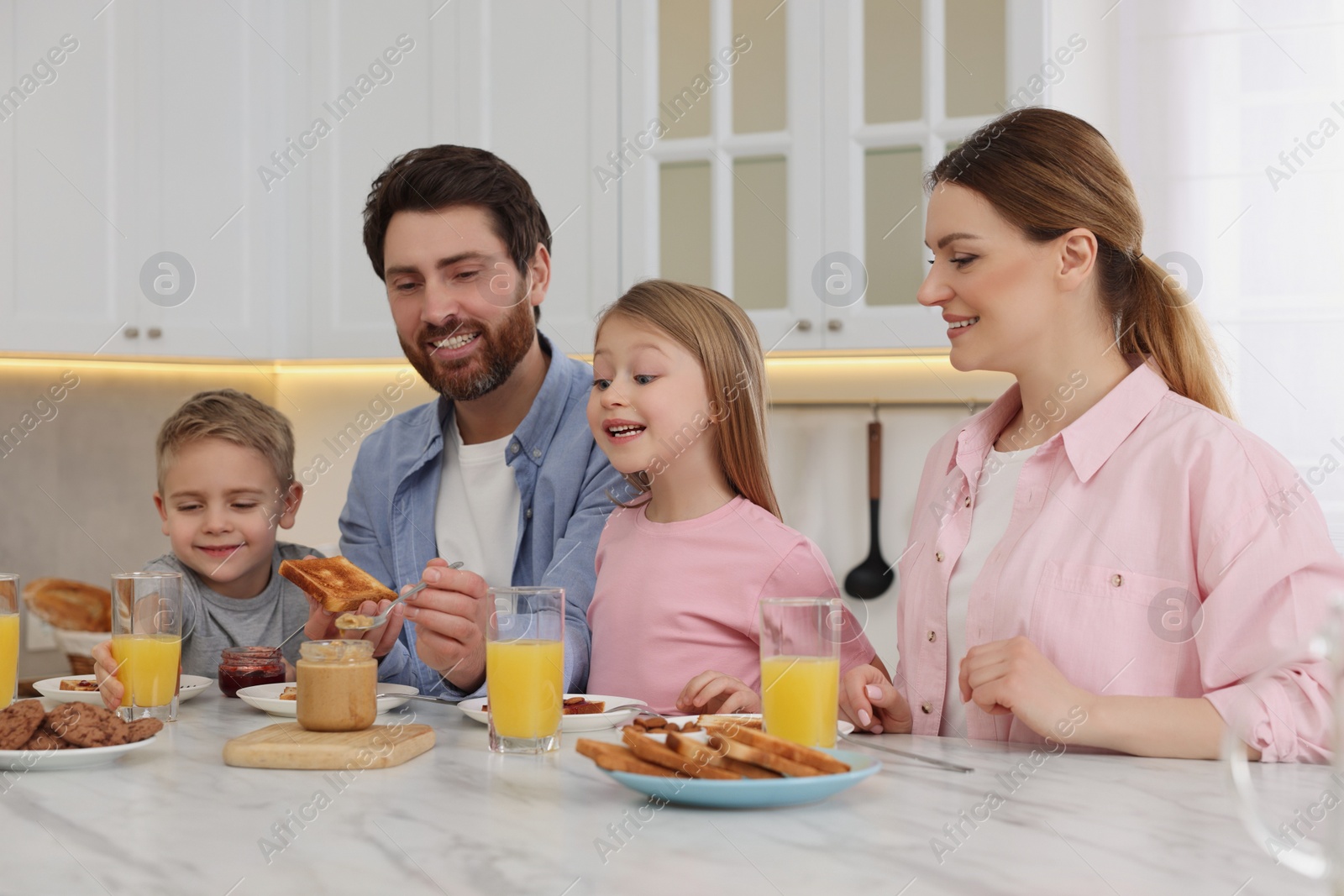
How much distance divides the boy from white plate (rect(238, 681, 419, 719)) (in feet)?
1.25

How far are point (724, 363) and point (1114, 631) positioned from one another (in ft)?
Answer: 2.14

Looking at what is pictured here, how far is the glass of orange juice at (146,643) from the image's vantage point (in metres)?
1.29

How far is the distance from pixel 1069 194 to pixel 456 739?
2.96 feet

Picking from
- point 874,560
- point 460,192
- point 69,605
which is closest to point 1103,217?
point 460,192

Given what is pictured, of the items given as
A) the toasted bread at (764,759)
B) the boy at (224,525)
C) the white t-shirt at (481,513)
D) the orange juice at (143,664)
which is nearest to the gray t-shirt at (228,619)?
the boy at (224,525)

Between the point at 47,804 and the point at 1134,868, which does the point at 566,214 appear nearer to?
the point at 47,804

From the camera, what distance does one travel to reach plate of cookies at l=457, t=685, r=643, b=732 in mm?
1238

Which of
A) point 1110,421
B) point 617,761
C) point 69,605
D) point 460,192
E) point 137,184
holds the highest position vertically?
point 137,184

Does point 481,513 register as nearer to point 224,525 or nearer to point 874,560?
point 224,525

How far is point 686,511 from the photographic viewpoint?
1702 mm

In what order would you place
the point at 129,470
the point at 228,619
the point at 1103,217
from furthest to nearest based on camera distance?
the point at 129,470
the point at 228,619
the point at 1103,217

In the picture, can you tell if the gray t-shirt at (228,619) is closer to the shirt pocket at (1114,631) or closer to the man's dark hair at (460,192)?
the man's dark hair at (460,192)

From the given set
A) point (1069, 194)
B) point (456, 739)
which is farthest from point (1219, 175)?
point (456, 739)

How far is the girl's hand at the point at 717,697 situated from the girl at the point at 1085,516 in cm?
11
